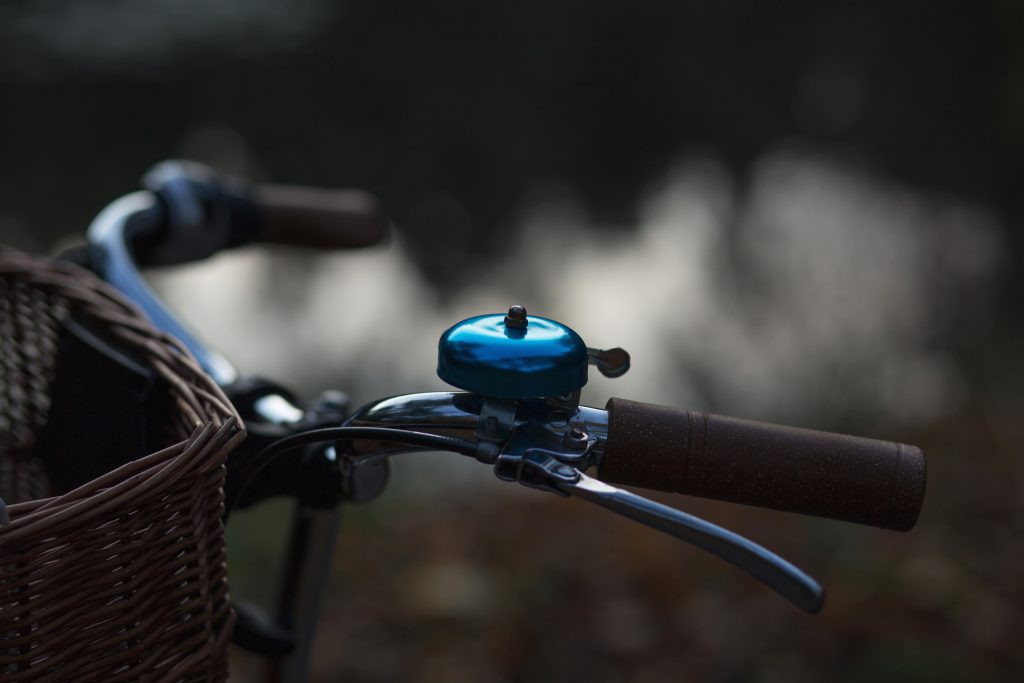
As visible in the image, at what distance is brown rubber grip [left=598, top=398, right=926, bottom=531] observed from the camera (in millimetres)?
691

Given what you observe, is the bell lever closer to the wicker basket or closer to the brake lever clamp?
the brake lever clamp

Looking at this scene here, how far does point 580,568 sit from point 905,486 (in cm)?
176

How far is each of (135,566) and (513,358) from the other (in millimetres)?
266

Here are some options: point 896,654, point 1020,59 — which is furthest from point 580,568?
point 1020,59

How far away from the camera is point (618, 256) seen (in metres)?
5.13

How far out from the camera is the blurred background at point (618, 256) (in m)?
2.23

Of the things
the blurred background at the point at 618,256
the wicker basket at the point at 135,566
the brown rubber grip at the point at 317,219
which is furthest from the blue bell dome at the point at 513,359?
the blurred background at the point at 618,256

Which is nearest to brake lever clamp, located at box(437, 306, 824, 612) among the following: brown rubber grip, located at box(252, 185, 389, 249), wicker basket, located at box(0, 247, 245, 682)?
wicker basket, located at box(0, 247, 245, 682)

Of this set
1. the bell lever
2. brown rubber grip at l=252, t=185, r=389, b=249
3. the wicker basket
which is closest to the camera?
the wicker basket

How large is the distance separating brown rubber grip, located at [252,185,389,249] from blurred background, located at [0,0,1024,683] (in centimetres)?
101

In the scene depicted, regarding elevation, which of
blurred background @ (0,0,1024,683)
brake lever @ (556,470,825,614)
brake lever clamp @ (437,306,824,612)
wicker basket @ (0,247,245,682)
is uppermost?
brake lever clamp @ (437,306,824,612)

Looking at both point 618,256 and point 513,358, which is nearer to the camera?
point 513,358

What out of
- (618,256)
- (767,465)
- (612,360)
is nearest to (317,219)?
(612,360)

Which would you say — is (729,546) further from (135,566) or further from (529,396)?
(135,566)
